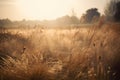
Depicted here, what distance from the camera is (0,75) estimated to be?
4805 mm

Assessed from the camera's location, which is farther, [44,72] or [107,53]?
[107,53]

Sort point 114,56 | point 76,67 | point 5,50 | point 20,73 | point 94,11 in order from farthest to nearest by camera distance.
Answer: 1. point 94,11
2. point 5,50
3. point 114,56
4. point 76,67
5. point 20,73

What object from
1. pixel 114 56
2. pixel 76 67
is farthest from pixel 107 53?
pixel 76 67

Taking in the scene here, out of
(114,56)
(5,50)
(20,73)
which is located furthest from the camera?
(5,50)

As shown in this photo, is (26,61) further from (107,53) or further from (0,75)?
(107,53)

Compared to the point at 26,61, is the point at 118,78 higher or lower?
lower

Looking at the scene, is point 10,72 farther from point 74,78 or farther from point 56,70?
point 74,78

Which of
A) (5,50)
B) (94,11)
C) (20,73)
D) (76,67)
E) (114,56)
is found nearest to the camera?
(20,73)

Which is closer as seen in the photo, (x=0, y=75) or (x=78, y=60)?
(x=0, y=75)

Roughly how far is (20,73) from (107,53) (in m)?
2.29

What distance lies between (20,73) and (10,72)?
0.21 metres

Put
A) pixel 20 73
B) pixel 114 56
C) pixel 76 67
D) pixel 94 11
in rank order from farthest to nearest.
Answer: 1. pixel 94 11
2. pixel 114 56
3. pixel 76 67
4. pixel 20 73

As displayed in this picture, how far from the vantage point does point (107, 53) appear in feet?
20.0

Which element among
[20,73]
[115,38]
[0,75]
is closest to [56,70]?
[20,73]
